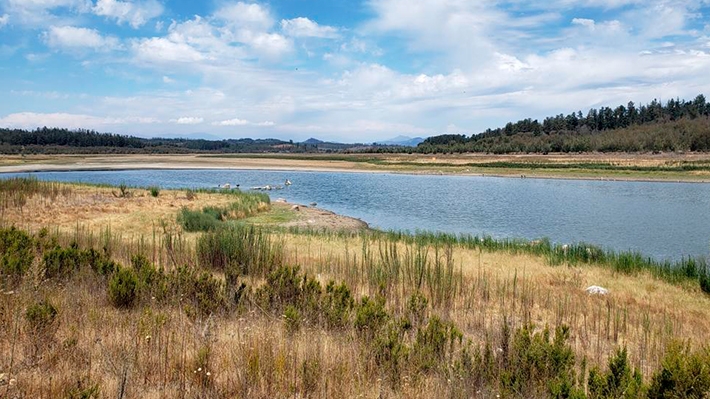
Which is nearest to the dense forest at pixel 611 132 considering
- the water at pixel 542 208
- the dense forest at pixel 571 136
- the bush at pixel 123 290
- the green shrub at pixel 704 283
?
the dense forest at pixel 571 136

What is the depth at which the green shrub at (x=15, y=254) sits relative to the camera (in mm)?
7051

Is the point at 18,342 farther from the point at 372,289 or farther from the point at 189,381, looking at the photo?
the point at 372,289

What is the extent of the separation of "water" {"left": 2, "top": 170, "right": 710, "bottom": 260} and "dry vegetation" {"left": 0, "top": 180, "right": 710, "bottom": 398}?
36.3ft

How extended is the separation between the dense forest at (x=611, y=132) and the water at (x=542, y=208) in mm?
53542

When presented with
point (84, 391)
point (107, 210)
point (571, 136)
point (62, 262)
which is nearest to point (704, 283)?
point (84, 391)

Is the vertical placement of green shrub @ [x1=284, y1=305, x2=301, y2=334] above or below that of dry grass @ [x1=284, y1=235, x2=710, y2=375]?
above

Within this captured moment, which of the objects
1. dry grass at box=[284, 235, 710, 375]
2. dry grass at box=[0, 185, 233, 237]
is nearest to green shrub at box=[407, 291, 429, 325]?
dry grass at box=[284, 235, 710, 375]

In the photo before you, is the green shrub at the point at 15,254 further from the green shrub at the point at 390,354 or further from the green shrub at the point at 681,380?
the green shrub at the point at 681,380

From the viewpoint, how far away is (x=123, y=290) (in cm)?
643

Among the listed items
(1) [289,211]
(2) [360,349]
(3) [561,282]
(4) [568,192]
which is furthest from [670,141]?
(2) [360,349]

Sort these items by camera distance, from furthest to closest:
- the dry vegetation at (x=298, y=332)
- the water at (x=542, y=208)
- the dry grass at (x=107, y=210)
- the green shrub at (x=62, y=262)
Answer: the water at (x=542, y=208) < the dry grass at (x=107, y=210) < the green shrub at (x=62, y=262) < the dry vegetation at (x=298, y=332)

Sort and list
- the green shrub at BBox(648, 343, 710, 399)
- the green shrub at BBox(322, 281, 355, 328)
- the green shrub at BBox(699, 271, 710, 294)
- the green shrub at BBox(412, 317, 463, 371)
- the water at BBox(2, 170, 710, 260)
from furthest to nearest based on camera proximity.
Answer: the water at BBox(2, 170, 710, 260) < the green shrub at BBox(699, 271, 710, 294) < the green shrub at BBox(322, 281, 355, 328) < the green shrub at BBox(412, 317, 463, 371) < the green shrub at BBox(648, 343, 710, 399)

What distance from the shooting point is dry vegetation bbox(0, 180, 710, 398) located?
13.9 ft

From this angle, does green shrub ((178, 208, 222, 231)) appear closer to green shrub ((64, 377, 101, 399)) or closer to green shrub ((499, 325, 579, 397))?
green shrub ((64, 377, 101, 399))
